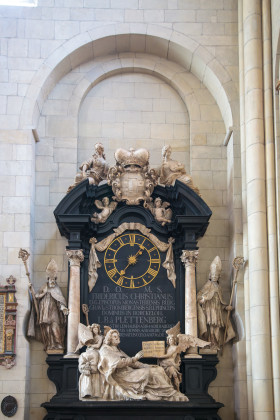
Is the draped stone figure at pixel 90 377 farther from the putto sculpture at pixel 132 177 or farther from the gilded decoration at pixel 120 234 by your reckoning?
the putto sculpture at pixel 132 177

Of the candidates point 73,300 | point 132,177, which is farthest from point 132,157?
point 73,300

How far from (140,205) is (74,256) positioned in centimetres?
182

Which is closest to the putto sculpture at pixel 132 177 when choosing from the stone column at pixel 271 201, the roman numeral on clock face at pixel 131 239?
the roman numeral on clock face at pixel 131 239

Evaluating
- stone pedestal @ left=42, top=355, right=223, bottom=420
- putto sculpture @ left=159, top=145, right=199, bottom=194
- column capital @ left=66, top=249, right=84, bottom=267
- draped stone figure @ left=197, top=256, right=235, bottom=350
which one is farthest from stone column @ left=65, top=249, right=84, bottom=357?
draped stone figure @ left=197, top=256, right=235, bottom=350

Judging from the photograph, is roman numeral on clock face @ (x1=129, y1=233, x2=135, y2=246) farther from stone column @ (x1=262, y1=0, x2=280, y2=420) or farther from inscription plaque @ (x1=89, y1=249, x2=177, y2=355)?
stone column @ (x1=262, y1=0, x2=280, y2=420)

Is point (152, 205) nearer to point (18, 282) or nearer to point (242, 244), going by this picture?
point (242, 244)

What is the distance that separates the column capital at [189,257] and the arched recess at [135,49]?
9.65ft

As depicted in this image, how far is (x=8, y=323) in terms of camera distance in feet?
57.9

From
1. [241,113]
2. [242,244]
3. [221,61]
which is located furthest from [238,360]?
[221,61]

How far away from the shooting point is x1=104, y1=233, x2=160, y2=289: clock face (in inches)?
725

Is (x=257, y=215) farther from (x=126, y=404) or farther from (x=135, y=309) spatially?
(x=126, y=404)

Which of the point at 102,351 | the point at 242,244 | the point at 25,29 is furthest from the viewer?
the point at 25,29

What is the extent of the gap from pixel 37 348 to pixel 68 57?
6312 mm

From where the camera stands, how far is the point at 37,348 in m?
18.0
